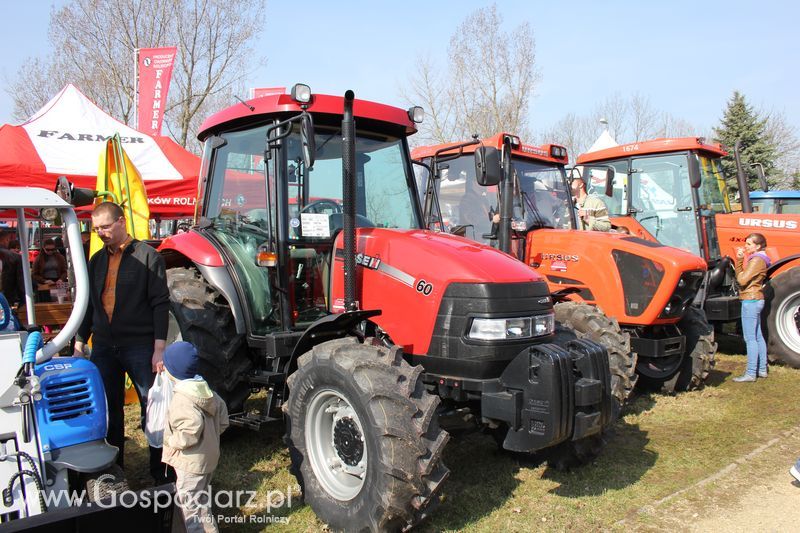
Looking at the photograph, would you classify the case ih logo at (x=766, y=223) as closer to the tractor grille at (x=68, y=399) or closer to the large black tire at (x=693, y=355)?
the large black tire at (x=693, y=355)

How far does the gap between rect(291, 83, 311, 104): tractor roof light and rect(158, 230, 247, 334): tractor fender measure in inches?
51.5

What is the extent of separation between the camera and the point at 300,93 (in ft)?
12.7

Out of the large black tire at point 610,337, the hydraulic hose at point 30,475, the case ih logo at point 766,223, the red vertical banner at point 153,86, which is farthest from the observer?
the red vertical banner at point 153,86

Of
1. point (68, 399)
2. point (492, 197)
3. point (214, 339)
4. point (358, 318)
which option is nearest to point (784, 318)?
point (492, 197)

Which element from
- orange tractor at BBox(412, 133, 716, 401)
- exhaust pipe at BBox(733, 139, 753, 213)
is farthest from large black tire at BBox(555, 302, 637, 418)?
exhaust pipe at BBox(733, 139, 753, 213)

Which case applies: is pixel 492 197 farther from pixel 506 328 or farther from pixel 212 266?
pixel 212 266

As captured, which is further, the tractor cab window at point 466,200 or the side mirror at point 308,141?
the tractor cab window at point 466,200

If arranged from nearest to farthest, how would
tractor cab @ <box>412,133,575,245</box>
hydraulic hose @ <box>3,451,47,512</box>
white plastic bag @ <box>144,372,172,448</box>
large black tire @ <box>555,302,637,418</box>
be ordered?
hydraulic hose @ <box>3,451,47,512</box>
white plastic bag @ <box>144,372,172,448</box>
large black tire @ <box>555,302,637,418</box>
tractor cab @ <box>412,133,575,245</box>

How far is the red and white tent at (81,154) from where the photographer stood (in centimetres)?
803

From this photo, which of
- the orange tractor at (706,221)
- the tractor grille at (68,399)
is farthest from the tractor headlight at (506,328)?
the orange tractor at (706,221)

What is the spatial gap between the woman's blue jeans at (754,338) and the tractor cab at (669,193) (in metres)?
0.99

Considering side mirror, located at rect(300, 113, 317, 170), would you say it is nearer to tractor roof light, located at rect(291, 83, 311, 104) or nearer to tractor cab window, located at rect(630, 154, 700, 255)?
tractor roof light, located at rect(291, 83, 311, 104)

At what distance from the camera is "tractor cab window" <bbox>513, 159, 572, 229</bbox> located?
6316 mm

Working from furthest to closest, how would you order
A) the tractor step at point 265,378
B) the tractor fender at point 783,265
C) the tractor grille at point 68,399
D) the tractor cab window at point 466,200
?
the tractor fender at point 783,265 < the tractor cab window at point 466,200 < the tractor step at point 265,378 < the tractor grille at point 68,399
